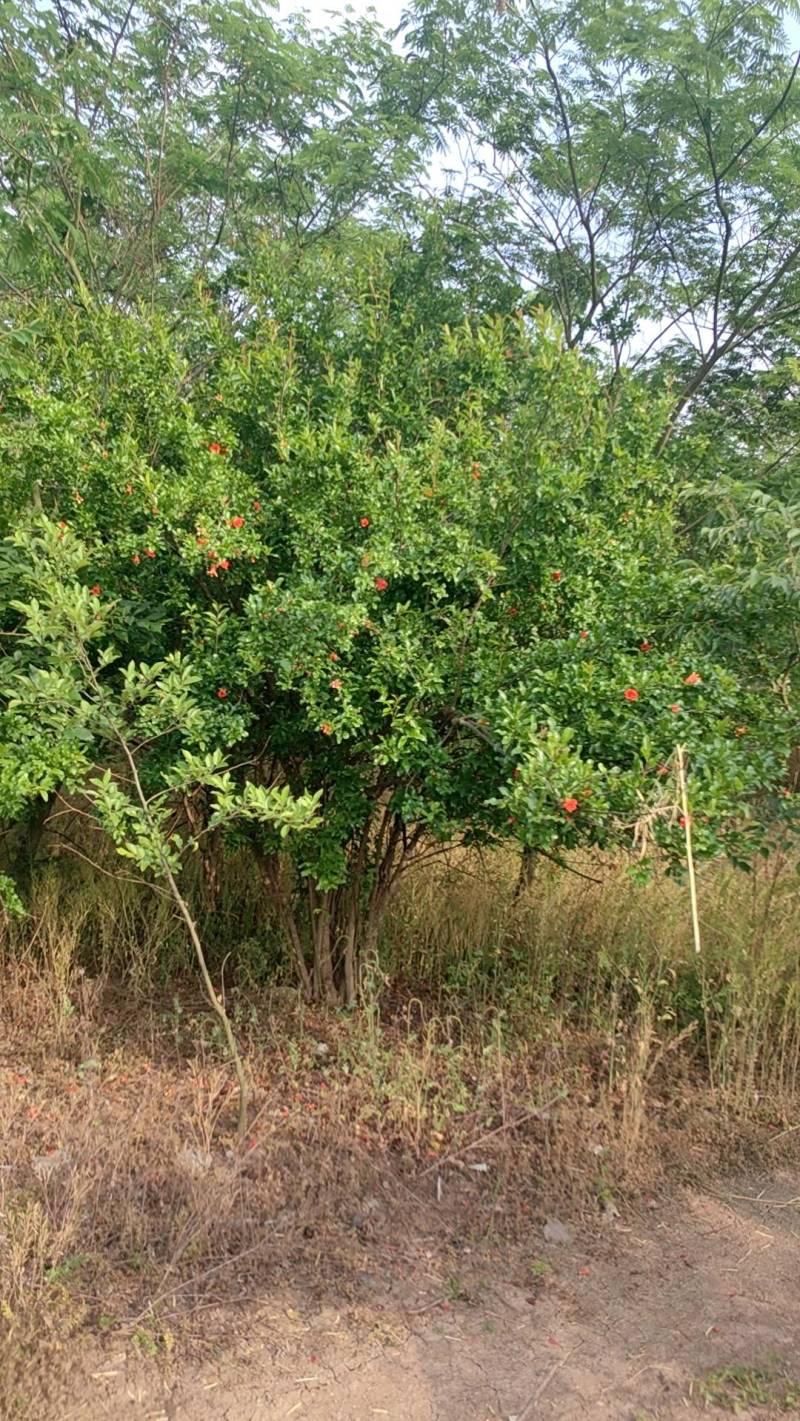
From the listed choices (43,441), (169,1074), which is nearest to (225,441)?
(43,441)

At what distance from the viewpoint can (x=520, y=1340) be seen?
8.14 feet

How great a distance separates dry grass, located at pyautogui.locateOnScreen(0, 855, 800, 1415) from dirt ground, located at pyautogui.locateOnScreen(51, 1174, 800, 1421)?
0.11 meters

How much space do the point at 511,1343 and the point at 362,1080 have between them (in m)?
1.18

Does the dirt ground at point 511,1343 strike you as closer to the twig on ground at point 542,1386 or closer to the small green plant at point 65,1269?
the twig on ground at point 542,1386

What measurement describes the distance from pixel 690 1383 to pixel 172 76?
685 centimetres

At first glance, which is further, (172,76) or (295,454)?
(172,76)

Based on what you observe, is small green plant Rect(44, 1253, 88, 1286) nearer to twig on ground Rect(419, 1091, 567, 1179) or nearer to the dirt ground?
the dirt ground

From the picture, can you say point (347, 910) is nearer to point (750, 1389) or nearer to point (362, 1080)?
point (362, 1080)

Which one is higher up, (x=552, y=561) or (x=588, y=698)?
(x=552, y=561)

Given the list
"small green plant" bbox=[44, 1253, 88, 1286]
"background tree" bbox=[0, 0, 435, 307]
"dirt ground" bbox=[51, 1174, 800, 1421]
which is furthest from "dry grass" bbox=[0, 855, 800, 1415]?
"background tree" bbox=[0, 0, 435, 307]

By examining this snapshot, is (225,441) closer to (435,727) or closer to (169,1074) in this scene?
(435,727)

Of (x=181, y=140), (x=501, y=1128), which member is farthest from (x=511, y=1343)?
(x=181, y=140)

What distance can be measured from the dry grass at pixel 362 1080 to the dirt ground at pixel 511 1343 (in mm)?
112

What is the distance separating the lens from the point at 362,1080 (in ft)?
11.6
